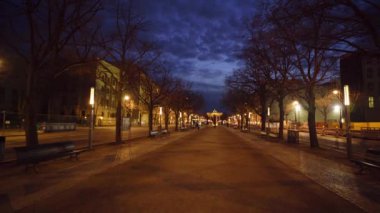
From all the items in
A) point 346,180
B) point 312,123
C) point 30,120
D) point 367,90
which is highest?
point 367,90

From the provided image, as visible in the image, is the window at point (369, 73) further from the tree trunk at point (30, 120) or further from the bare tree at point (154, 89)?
the tree trunk at point (30, 120)

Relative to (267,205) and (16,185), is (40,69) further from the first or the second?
(267,205)

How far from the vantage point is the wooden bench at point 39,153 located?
39.5 feet

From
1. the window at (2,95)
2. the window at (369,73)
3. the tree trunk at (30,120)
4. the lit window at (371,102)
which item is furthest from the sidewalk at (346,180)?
the window at (369,73)

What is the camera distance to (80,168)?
13.5 meters

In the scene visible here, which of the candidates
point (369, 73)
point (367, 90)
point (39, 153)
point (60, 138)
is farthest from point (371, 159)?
point (369, 73)

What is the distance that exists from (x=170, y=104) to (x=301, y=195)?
168 feet

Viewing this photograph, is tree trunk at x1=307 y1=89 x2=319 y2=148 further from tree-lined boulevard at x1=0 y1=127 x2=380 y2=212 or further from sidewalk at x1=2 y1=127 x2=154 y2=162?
sidewalk at x1=2 y1=127 x2=154 y2=162

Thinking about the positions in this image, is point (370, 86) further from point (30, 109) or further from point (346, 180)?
point (30, 109)

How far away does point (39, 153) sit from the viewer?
13.0m

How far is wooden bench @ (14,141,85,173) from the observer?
12.0m

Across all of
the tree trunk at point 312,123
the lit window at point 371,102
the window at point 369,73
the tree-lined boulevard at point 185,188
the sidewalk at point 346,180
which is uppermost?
the window at point 369,73

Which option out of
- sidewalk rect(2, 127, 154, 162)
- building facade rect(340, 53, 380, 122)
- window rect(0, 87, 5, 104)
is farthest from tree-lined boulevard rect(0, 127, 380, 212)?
building facade rect(340, 53, 380, 122)

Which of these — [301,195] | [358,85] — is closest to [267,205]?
[301,195]
